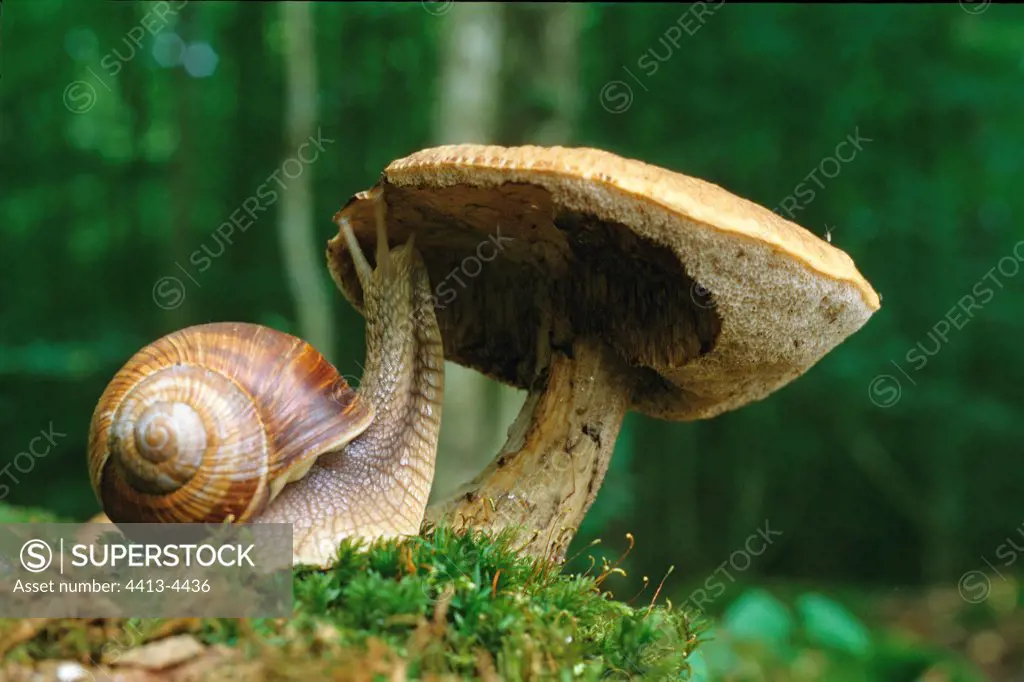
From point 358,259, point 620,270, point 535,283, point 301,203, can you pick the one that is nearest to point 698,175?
point 301,203

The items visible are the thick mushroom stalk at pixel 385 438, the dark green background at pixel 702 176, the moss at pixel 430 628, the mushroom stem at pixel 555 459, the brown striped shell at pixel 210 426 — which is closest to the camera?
the moss at pixel 430 628

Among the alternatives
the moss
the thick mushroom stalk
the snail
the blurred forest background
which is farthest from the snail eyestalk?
the blurred forest background

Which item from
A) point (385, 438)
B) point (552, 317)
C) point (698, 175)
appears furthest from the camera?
point (698, 175)

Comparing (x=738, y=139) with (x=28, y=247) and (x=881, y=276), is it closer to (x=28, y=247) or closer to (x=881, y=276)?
(x=881, y=276)

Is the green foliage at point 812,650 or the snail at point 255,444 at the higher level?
the snail at point 255,444

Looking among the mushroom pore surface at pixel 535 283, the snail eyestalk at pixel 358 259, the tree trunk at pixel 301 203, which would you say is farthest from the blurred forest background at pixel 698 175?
the snail eyestalk at pixel 358 259

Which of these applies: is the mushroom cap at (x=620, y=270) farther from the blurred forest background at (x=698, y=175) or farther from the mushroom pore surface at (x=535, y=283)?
the blurred forest background at (x=698, y=175)

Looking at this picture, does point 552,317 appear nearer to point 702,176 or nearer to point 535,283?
point 535,283
